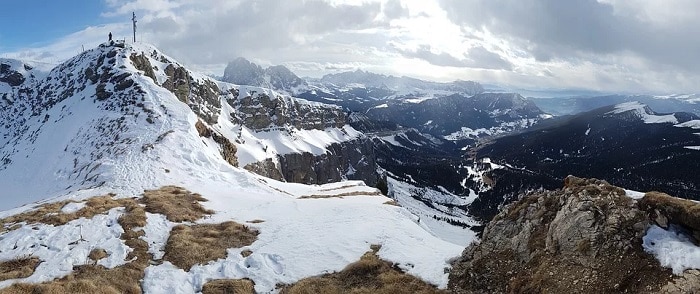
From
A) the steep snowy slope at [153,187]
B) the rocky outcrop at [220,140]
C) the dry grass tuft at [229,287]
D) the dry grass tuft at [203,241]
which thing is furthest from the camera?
the rocky outcrop at [220,140]

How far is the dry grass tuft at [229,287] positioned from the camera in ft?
76.8

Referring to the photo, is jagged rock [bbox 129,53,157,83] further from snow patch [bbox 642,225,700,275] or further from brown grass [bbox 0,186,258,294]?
snow patch [bbox 642,225,700,275]

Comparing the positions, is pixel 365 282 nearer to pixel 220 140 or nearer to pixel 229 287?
pixel 229 287

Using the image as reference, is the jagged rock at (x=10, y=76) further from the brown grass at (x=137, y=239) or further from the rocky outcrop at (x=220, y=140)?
the brown grass at (x=137, y=239)

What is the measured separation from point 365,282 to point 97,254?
661 inches

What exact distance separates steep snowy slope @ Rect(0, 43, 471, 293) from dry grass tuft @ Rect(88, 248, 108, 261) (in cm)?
42

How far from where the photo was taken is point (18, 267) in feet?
80.2

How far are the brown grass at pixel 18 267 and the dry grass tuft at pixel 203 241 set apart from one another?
22.9 ft

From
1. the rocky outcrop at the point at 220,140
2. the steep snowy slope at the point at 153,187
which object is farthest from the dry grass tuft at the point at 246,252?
the rocky outcrop at the point at 220,140

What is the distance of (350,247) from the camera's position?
3011cm

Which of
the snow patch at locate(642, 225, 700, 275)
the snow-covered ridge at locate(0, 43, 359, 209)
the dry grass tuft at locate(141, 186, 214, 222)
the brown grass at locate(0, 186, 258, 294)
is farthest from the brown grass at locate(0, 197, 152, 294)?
the snow patch at locate(642, 225, 700, 275)

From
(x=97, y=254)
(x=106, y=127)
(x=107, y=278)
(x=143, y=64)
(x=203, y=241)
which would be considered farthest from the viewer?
(x=143, y=64)

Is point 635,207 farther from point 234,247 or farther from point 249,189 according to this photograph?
point 249,189

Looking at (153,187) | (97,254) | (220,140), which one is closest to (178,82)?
(220,140)
